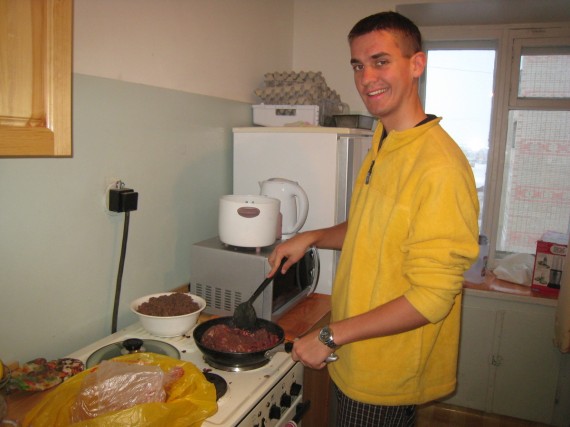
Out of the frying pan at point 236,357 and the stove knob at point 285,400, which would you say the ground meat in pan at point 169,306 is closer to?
the frying pan at point 236,357

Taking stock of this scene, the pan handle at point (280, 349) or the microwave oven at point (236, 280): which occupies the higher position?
the microwave oven at point (236, 280)

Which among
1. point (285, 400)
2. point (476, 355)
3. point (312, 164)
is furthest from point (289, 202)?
point (476, 355)

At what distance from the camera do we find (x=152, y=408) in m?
0.96

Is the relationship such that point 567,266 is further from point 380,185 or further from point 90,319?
point 90,319

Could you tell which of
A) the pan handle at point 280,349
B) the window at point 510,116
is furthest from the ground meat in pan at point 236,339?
the window at point 510,116

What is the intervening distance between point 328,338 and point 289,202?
34.0 inches

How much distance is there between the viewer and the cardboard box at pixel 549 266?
2.43m

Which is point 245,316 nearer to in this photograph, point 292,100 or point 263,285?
point 263,285

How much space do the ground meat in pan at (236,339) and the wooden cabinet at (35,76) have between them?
72 centimetres

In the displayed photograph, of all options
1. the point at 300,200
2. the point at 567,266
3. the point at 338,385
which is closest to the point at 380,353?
the point at 338,385

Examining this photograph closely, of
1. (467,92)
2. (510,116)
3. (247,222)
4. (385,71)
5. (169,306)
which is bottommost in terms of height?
(169,306)

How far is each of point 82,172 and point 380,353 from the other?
97 cm

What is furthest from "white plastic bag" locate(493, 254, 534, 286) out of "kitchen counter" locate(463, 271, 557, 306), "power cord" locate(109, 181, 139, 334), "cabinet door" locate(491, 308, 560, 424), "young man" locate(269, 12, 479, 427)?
"power cord" locate(109, 181, 139, 334)

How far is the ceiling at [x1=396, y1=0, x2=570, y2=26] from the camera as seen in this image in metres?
2.38
